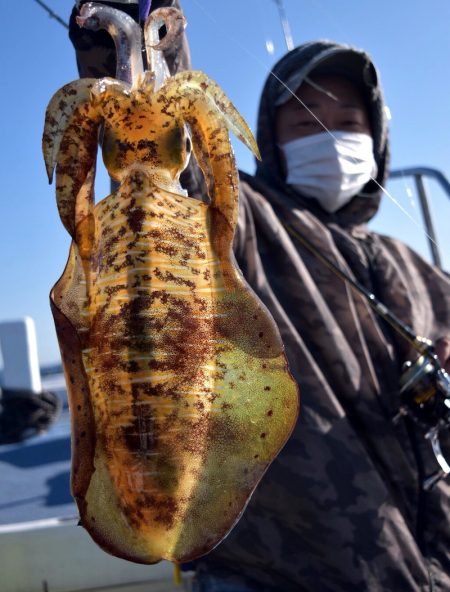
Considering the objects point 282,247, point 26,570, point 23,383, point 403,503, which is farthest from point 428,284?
point 23,383

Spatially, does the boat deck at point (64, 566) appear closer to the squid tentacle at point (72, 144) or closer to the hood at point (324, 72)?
the hood at point (324, 72)

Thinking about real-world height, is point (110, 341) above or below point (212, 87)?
below

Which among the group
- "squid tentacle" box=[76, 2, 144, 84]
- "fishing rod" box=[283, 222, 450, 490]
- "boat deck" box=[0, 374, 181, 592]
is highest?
"squid tentacle" box=[76, 2, 144, 84]

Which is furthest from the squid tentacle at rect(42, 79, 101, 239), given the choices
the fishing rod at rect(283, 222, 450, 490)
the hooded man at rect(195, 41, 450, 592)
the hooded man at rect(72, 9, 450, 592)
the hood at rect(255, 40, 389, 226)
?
the hood at rect(255, 40, 389, 226)

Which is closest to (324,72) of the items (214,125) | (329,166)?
(329,166)

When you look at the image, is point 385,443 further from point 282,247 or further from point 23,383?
point 23,383

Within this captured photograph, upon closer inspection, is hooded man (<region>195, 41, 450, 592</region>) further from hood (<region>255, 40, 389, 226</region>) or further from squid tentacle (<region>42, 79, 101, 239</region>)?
squid tentacle (<region>42, 79, 101, 239</region>)

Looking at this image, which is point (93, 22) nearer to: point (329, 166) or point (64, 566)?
point (329, 166)
